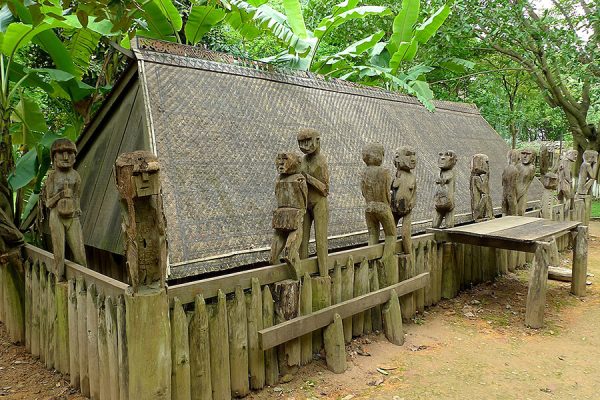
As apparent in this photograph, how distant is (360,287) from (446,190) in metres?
2.11

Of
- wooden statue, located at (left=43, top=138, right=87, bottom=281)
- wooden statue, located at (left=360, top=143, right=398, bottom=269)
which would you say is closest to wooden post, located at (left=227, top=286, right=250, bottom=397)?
wooden statue, located at (left=43, top=138, right=87, bottom=281)

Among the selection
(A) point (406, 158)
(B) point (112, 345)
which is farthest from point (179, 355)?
(A) point (406, 158)

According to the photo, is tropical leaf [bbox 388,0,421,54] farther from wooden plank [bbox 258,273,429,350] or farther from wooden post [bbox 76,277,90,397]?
wooden post [bbox 76,277,90,397]

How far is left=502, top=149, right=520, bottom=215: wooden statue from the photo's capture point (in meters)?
7.50

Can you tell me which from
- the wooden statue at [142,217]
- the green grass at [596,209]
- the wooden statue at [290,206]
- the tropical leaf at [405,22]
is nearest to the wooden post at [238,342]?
A: the wooden statue at [290,206]

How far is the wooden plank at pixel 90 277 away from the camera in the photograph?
130 inches

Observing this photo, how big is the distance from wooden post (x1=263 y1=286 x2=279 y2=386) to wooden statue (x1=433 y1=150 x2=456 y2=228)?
320 cm

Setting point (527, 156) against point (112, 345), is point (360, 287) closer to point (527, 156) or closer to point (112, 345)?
point (112, 345)

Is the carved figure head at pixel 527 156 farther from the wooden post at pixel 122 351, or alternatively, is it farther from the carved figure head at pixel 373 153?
the wooden post at pixel 122 351

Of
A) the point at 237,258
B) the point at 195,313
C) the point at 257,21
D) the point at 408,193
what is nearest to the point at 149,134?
the point at 237,258

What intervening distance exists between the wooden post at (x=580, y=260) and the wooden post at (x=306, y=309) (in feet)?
15.2

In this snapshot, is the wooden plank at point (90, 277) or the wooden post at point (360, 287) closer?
the wooden plank at point (90, 277)

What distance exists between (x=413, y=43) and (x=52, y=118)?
27.6ft

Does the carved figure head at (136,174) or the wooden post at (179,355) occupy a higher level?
the carved figure head at (136,174)
